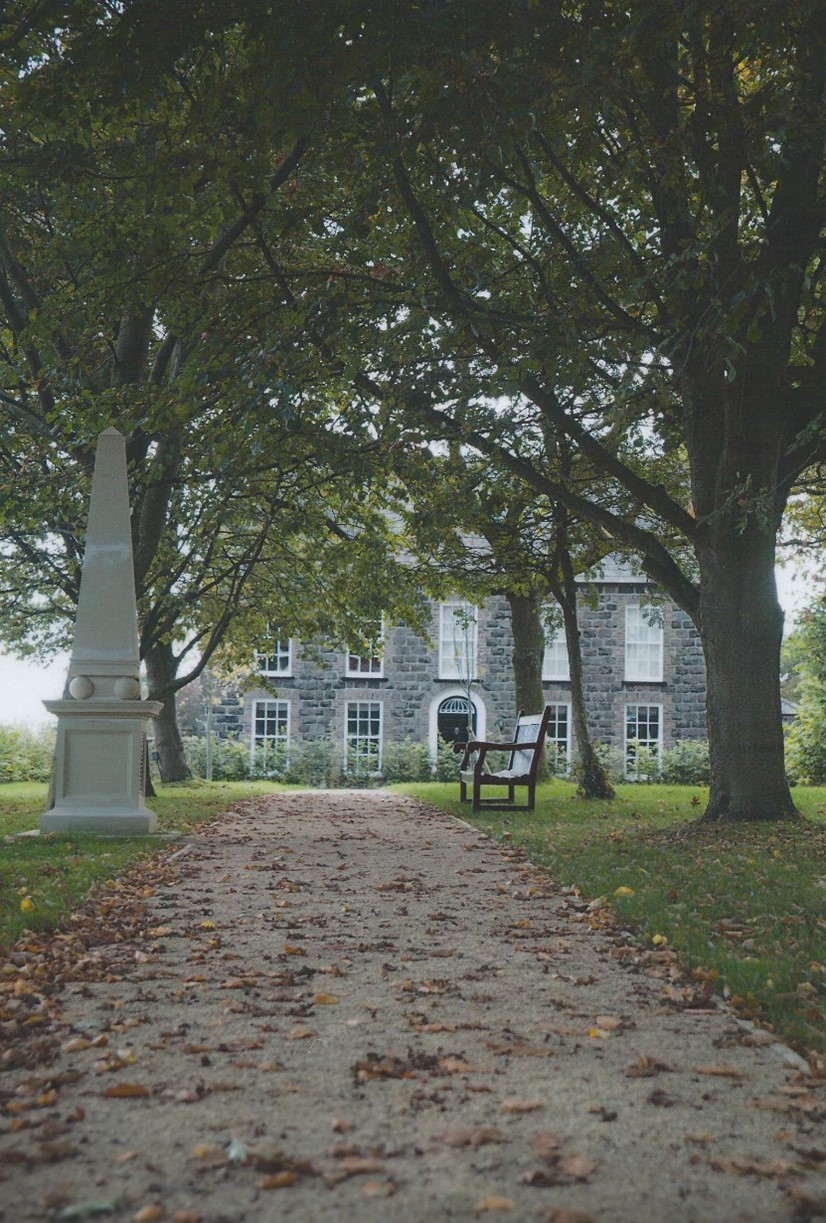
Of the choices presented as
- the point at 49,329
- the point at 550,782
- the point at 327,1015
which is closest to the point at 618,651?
the point at 550,782

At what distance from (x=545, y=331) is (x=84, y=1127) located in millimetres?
6874

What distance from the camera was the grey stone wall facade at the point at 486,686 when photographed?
3225 centimetres

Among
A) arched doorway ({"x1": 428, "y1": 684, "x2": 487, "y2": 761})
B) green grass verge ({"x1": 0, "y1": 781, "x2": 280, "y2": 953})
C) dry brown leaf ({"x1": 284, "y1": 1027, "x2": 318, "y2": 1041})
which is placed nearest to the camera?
dry brown leaf ({"x1": 284, "y1": 1027, "x2": 318, "y2": 1041})

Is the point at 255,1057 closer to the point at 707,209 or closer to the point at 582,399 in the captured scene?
the point at 707,209

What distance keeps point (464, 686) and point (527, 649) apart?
11.4m

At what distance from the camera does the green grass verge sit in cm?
643

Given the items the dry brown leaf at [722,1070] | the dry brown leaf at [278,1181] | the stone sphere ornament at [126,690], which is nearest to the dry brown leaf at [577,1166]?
the dry brown leaf at [278,1181]

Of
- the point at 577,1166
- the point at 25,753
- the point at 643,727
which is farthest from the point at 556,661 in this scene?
the point at 577,1166

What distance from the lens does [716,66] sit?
8.35 m

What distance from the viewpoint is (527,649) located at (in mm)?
20906

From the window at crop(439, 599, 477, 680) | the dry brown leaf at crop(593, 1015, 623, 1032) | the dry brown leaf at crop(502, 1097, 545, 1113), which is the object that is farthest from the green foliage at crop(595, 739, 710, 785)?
the dry brown leaf at crop(502, 1097, 545, 1113)

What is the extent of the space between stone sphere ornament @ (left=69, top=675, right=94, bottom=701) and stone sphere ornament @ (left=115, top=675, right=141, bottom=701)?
25cm

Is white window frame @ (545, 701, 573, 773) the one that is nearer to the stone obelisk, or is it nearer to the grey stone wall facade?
the grey stone wall facade

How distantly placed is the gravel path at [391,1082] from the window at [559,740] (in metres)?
24.8
